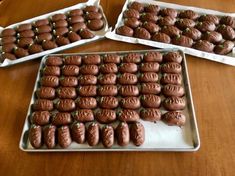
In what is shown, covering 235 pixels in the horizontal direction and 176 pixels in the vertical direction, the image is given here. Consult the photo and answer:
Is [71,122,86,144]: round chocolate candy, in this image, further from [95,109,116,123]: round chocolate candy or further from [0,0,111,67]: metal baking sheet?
[0,0,111,67]: metal baking sheet

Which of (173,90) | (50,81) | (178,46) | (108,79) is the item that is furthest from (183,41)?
(50,81)

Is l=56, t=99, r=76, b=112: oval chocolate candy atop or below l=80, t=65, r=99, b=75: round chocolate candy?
below

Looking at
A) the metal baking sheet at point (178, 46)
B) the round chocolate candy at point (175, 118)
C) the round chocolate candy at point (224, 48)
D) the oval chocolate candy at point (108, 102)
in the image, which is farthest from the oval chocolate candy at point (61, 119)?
the round chocolate candy at point (224, 48)

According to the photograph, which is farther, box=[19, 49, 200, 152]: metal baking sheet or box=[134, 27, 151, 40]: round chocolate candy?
box=[134, 27, 151, 40]: round chocolate candy

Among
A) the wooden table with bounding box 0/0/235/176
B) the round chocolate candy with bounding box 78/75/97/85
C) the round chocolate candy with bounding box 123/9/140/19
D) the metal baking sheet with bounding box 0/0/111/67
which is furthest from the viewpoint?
the round chocolate candy with bounding box 123/9/140/19

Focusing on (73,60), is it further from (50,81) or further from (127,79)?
(127,79)

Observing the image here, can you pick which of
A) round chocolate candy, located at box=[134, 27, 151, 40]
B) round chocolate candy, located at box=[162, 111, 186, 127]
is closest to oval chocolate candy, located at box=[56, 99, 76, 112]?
round chocolate candy, located at box=[162, 111, 186, 127]
